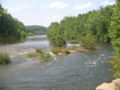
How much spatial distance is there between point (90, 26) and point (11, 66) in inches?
2582

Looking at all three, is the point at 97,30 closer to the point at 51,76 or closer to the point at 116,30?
the point at 51,76

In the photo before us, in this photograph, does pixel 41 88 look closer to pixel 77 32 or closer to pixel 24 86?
pixel 24 86

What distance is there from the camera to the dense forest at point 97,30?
26591 millimetres

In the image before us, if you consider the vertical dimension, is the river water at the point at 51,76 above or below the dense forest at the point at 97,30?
below

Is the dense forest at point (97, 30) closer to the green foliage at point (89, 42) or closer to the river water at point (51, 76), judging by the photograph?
the green foliage at point (89, 42)

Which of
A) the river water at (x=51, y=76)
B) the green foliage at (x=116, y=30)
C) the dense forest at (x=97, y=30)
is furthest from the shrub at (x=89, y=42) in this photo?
the green foliage at (x=116, y=30)

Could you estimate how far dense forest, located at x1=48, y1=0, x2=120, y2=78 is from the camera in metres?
26.6

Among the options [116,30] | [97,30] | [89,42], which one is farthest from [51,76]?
[97,30]

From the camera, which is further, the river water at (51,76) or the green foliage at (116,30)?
the river water at (51,76)

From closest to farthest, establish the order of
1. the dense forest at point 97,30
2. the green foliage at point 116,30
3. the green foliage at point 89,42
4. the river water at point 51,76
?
the green foliage at point 116,30 < the dense forest at point 97,30 < the river water at point 51,76 < the green foliage at point 89,42

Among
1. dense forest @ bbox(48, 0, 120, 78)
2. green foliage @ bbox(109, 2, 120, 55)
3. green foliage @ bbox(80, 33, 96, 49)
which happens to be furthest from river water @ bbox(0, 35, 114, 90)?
green foliage @ bbox(80, 33, 96, 49)

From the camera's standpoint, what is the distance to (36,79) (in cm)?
3319

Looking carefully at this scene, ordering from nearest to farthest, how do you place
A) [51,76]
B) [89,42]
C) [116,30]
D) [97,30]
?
[116,30] → [51,76] → [89,42] → [97,30]

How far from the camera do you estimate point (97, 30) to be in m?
100
